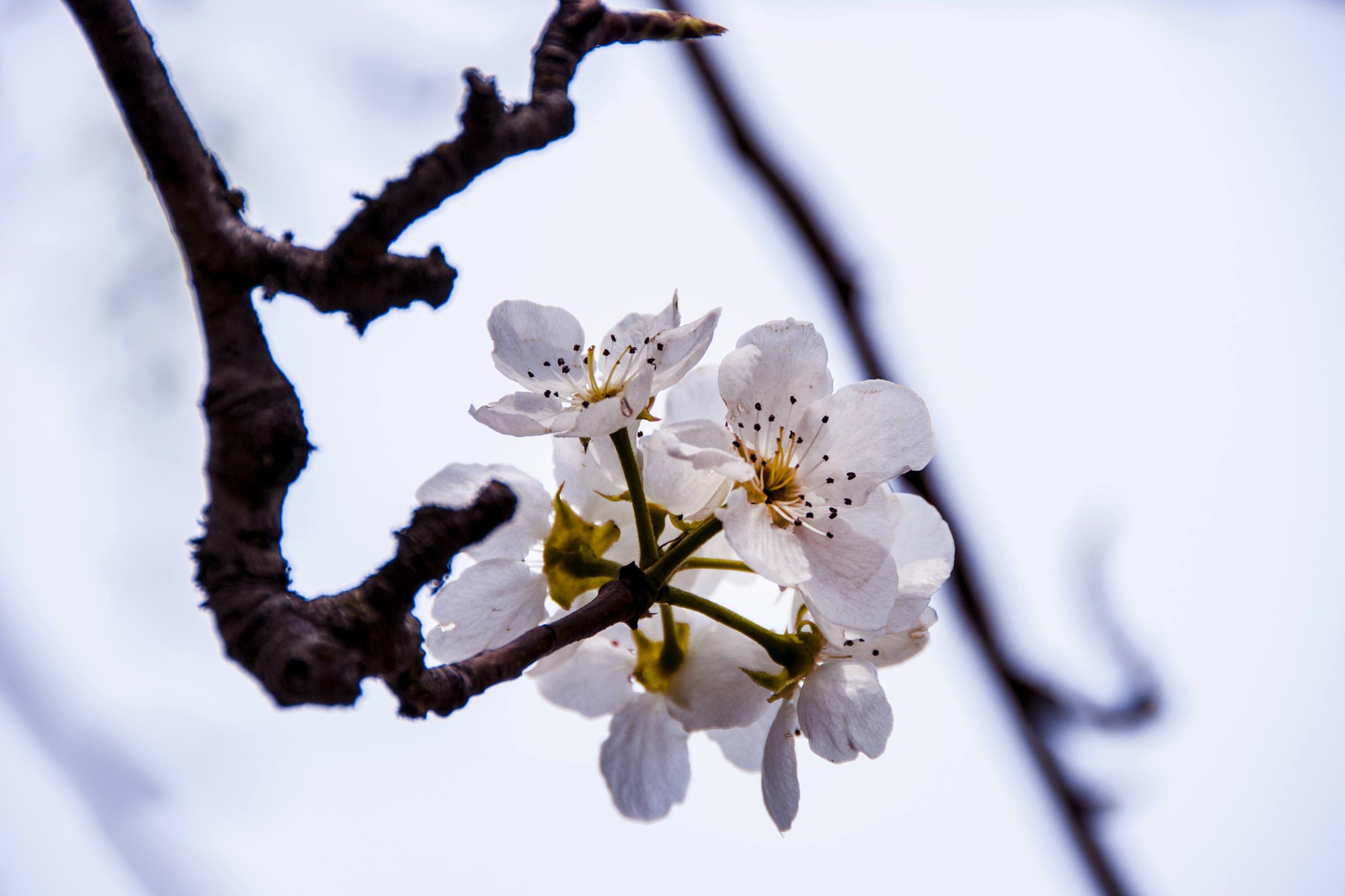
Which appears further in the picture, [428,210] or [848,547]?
[848,547]

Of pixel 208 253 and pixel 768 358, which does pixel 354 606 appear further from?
pixel 768 358

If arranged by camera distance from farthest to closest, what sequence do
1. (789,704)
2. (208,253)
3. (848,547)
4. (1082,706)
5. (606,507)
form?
(1082,706) → (606,507) → (789,704) → (848,547) → (208,253)

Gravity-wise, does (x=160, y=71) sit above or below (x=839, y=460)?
above

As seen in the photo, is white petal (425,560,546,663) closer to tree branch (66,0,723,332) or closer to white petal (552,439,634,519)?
white petal (552,439,634,519)

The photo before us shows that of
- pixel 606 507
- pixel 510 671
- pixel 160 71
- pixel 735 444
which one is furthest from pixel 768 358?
Answer: pixel 160 71

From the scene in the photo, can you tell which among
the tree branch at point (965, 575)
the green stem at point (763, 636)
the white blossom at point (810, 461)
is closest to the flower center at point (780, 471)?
the white blossom at point (810, 461)

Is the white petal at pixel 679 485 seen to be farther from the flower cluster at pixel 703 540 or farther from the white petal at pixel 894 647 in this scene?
the white petal at pixel 894 647

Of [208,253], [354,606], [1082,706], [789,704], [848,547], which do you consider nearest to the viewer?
[354,606]
